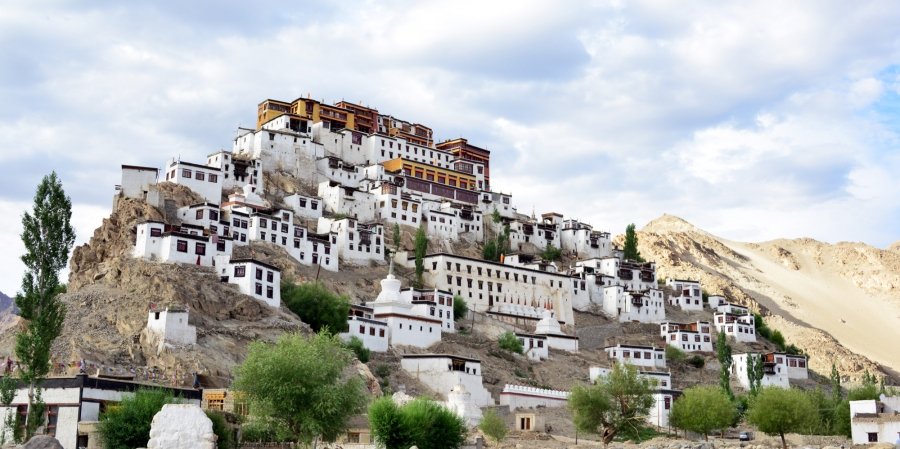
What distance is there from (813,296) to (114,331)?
4810 inches

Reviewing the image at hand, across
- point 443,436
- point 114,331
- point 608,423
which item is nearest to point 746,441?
point 608,423

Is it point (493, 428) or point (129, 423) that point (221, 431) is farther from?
point (493, 428)

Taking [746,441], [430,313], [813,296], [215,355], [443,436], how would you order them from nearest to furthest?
[443,436]
[215,355]
[746,441]
[430,313]
[813,296]

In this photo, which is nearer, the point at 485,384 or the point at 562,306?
the point at 485,384

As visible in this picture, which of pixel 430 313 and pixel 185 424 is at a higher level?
pixel 430 313

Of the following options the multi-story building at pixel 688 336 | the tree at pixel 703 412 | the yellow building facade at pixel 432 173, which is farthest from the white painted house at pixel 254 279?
the multi-story building at pixel 688 336

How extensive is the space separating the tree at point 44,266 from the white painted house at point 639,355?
155 ft

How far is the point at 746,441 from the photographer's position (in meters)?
57.7

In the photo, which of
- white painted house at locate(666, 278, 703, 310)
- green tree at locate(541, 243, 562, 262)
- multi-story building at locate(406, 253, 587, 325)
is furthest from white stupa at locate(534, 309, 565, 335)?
white painted house at locate(666, 278, 703, 310)

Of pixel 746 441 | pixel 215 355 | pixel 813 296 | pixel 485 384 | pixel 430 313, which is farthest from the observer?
pixel 813 296

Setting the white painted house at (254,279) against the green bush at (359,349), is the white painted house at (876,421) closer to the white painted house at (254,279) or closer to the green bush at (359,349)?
the green bush at (359,349)

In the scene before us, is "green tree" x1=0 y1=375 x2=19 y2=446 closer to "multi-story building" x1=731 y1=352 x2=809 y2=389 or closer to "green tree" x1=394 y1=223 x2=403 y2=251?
"green tree" x1=394 y1=223 x2=403 y2=251

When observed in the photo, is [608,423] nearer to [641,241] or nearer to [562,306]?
[562,306]

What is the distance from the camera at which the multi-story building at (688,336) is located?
87562 mm
